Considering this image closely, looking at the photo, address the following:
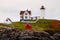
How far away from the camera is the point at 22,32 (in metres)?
38.2

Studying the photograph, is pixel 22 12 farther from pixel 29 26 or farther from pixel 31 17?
pixel 29 26

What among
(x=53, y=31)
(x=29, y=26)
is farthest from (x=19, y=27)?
(x=53, y=31)

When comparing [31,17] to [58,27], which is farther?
[31,17]

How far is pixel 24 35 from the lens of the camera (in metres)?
37.6

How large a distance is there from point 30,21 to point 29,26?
14.2ft

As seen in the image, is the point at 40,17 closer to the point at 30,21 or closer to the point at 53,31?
the point at 30,21

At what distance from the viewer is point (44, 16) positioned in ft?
143

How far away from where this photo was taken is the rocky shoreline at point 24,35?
37.5m

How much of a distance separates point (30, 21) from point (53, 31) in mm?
6220

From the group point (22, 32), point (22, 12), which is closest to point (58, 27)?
point (22, 32)

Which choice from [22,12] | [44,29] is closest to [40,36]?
[44,29]

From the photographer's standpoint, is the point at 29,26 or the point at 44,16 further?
Answer: the point at 44,16

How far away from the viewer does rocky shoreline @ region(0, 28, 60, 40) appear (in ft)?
123

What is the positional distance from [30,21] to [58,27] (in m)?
5.41
